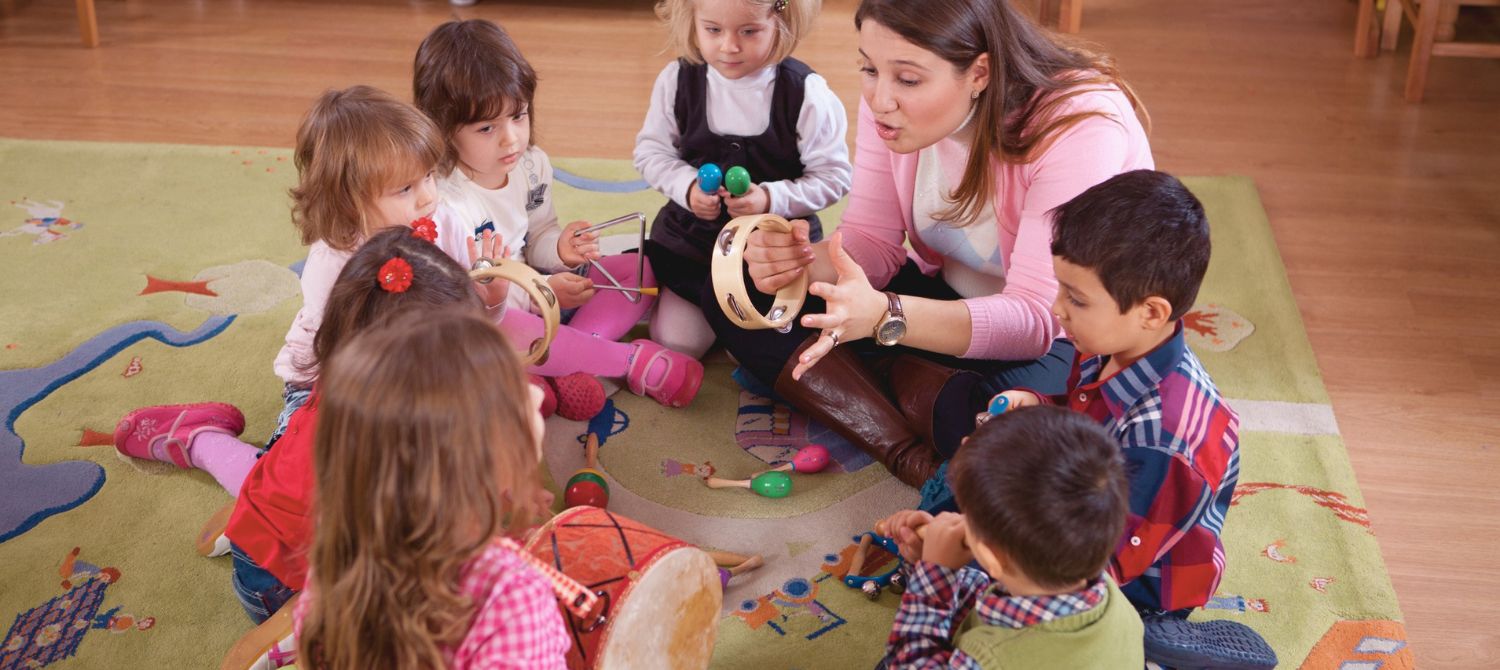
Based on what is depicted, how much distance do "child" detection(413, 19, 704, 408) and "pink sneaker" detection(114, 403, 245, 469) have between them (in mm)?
468

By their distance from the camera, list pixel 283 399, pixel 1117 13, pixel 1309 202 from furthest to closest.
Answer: pixel 1117 13, pixel 1309 202, pixel 283 399

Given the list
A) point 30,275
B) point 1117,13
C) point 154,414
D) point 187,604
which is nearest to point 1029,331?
point 187,604

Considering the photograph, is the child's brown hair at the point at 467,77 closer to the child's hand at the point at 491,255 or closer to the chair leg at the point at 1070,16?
the child's hand at the point at 491,255

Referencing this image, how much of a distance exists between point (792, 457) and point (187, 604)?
88 cm

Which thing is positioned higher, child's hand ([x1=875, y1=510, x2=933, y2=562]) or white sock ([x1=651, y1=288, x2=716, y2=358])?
child's hand ([x1=875, y1=510, x2=933, y2=562])

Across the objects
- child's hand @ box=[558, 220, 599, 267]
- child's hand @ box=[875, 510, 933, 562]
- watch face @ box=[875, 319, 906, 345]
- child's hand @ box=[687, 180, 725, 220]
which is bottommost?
child's hand @ box=[875, 510, 933, 562]

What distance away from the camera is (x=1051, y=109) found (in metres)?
1.80

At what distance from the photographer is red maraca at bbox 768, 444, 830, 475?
6.53 ft

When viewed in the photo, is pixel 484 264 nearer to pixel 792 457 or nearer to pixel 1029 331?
pixel 792 457

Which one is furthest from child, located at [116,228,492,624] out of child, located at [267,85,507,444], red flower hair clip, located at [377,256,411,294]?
child, located at [267,85,507,444]

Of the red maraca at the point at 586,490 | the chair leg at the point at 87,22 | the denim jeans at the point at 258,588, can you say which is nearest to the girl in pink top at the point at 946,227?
the red maraca at the point at 586,490

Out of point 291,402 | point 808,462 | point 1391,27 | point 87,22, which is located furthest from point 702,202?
point 1391,27

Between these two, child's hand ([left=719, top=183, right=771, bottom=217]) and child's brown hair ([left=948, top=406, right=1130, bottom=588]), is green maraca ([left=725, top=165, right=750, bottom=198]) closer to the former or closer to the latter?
child's hand ([left=719, top=183, right=771, bottom=217])

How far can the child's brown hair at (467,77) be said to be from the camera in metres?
2.00
